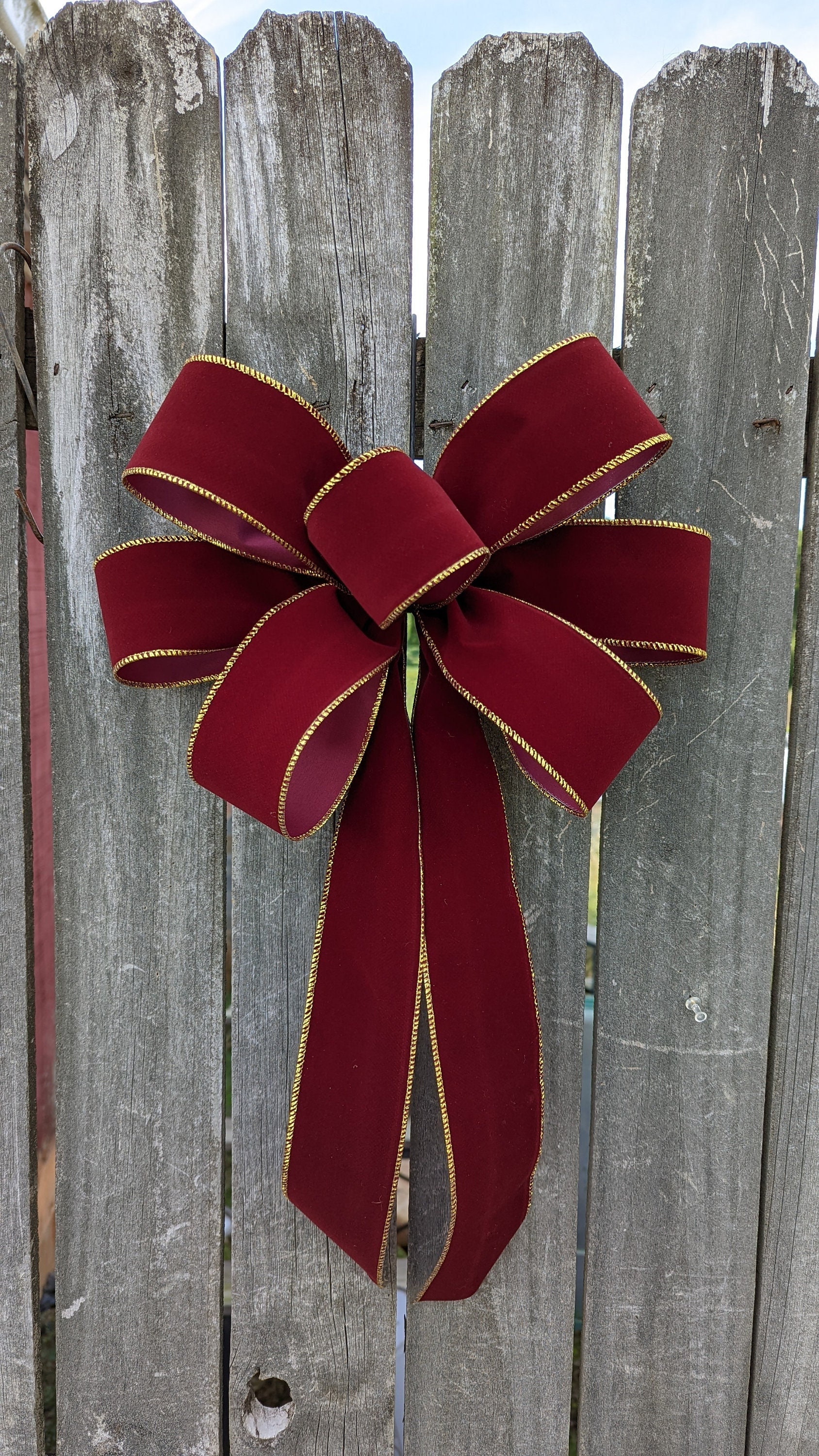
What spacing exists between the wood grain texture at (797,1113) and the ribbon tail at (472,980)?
385 mm

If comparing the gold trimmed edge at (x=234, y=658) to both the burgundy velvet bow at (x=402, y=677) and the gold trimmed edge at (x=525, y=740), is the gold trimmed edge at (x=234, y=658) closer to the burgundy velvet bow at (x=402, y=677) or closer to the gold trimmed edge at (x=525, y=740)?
the burgundy velvet bow at (x=402, y=677)

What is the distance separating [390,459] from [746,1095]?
93cm

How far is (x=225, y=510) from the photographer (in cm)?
92

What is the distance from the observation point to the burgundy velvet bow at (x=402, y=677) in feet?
2.78

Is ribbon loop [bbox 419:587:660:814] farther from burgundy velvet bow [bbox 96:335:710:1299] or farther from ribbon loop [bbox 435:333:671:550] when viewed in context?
ribbon loop [bbox 435:333:671:550]

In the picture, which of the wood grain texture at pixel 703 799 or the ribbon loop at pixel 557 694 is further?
the wood grain texture at pixel 703 799

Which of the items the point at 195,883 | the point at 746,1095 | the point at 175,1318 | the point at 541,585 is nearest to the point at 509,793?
the point at 541,585

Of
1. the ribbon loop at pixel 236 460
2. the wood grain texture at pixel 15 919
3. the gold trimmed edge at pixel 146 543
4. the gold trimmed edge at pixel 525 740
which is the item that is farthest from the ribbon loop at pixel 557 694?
the wood grain texture at pixel 15 919

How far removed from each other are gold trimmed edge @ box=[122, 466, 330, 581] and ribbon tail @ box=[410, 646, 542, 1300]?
17 cm

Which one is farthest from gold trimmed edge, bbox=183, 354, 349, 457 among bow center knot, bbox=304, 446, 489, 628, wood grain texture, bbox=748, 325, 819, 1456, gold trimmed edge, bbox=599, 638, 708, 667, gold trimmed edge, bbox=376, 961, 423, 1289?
wood grain texture, bbox=748, 325, 819, 1456

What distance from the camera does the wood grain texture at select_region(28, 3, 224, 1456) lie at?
102cm

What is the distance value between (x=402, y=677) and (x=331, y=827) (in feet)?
0.77

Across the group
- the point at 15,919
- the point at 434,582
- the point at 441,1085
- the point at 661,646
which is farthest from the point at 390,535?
the point at 15,919

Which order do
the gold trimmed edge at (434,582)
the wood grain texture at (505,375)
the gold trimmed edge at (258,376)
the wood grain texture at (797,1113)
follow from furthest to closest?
the wood grain texture at (797,1113) → the wood grain texture at (505,375) → the gold trimmed edge at (258,376) → the gold trimmed edge at (434,582)
